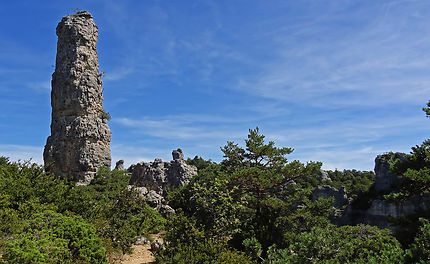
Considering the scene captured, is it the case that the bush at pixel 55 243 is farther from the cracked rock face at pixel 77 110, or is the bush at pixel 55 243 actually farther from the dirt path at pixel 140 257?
the cracked rock face at pixel 77 110

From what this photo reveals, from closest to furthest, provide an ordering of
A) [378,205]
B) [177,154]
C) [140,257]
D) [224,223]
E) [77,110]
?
[224,223] → [140,257] → [77,110] → [378,205] → [177,154]

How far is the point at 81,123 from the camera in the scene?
36938mm

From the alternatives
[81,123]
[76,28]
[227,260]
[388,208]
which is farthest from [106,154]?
[388,208]

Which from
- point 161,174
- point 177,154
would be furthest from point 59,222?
point 177,154

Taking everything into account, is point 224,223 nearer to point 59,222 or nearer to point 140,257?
point 140,257

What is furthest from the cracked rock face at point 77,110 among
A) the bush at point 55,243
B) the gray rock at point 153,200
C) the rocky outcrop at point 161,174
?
the bush at point 55,243

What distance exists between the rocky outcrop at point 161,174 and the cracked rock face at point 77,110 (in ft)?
16.2

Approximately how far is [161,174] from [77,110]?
13.7 metres

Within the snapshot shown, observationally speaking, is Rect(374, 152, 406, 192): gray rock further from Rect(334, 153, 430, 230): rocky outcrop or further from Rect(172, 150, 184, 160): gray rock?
Rect(172, 150, 184, 160): gray rock

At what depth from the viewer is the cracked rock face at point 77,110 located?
121 ft

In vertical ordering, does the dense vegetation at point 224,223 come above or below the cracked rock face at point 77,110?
below

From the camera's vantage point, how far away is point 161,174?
123 ft

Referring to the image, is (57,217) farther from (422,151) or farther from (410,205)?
(410,205)

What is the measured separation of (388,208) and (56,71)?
49991 mm
